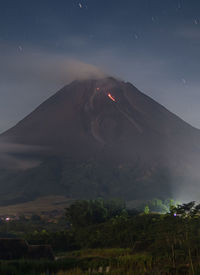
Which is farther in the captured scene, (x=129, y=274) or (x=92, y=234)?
(x=92, y=234)

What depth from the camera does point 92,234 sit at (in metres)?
47.8

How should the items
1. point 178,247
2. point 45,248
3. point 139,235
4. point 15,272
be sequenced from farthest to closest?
point 139,235, point 45,248, point 178,247, point 15,272

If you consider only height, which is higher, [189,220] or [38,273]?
[189,220]

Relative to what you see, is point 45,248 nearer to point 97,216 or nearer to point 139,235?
point 139,235

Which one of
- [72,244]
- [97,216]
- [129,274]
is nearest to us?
[129,274]

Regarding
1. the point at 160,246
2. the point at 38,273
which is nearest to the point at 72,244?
the point at 160,246

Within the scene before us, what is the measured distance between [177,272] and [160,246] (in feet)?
42.9

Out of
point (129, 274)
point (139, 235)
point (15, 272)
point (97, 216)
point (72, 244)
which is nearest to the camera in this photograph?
point (129, 274)

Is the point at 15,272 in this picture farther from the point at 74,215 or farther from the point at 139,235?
the point at 74,215

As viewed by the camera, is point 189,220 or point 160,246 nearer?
point 160,246

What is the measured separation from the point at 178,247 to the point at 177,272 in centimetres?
1288

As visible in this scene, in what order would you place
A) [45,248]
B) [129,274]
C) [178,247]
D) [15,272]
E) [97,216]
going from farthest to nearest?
1. [97,216]
2. [45,248]
3. [178,247]
4. [15,272]
5. [129,274]

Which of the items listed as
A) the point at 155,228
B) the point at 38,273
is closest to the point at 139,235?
the point at 155,228

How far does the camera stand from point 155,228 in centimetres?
4325
